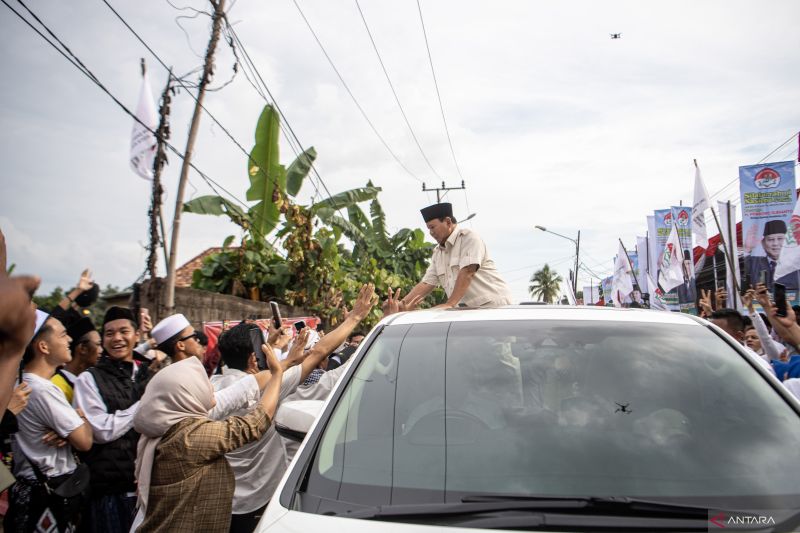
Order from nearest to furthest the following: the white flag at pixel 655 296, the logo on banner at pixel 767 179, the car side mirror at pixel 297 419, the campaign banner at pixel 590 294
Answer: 1. the car side mirror at pixel 297 419
2. the logo on banner at pixel 767 179
3. the white flag at pixel 655 296
4. the campaign banner at pixel 590 294

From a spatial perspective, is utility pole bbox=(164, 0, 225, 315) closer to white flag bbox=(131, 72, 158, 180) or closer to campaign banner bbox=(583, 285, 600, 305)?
white flag bbox=(131, 72, 158, 180)

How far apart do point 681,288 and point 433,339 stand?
22581 millimetres

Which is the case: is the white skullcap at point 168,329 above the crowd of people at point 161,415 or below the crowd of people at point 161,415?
above

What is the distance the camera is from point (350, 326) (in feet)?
12.8

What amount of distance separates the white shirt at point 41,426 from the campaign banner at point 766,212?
43.6 feet

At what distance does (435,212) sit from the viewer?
16.9 ft

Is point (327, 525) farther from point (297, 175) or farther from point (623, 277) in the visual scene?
point (623, 277)

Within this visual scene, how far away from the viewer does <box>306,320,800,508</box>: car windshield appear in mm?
1892

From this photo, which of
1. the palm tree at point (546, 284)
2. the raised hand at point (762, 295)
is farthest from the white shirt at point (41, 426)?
the palm tree at point (546, 284)

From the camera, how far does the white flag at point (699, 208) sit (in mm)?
14586

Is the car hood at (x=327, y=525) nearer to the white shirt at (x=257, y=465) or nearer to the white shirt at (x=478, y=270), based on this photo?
the white shirt at (x=257, y=465)

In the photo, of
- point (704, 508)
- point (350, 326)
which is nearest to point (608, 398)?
point (704, 508)

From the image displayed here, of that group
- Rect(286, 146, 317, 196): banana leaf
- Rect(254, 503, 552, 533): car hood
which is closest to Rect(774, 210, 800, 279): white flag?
Rect(286, 146, 317, 196): banana leaf

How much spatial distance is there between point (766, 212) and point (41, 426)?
1401 centimetres
